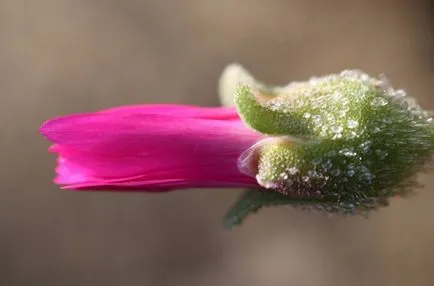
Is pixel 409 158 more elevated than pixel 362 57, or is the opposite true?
pixel 362 57

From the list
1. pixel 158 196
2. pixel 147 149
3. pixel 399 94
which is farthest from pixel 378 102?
pixel 158 196

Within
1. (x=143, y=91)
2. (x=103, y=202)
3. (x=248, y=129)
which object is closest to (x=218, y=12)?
(x=143, y=91)

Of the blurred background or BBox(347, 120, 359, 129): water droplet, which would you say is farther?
the blurred background

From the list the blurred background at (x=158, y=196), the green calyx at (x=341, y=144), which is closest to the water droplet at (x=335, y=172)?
the green calyx at (x=341, y=144)

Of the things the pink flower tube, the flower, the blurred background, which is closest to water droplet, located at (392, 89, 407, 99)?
the flower

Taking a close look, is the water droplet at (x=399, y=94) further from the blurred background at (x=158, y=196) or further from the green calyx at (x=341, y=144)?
the blurred background at (x=158, y=196)

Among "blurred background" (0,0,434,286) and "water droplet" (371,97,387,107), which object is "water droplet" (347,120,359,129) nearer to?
"water droplet" (371,97,387,107)

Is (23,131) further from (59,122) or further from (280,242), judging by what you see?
(59,122)
